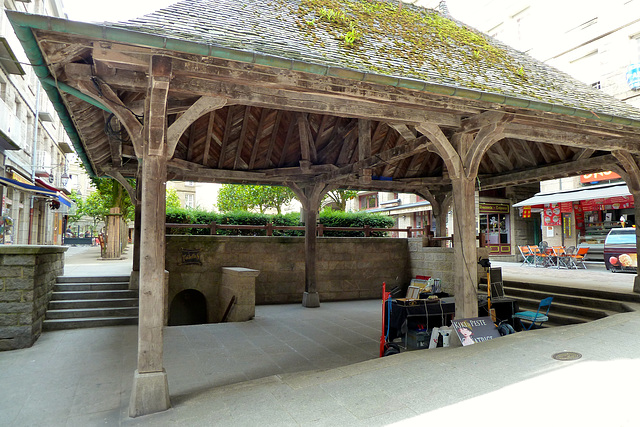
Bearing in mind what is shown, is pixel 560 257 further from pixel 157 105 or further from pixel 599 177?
pixel 157 105

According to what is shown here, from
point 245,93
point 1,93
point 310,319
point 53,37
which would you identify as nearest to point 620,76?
point 310,319

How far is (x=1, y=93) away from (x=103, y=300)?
1053cm

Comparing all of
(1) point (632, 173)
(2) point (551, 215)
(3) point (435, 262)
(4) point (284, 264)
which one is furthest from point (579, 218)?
(4) point (284, 264)

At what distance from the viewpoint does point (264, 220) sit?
12.1 metres

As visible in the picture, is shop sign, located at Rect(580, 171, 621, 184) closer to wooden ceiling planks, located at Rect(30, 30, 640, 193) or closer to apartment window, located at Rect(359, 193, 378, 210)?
wooden ceiling planks, located at Rect(30, 30, 640, 193)

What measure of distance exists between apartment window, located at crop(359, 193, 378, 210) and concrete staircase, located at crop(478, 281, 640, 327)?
79.5ft

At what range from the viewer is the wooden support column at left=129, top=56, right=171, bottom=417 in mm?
3742

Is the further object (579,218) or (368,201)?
(368,201)

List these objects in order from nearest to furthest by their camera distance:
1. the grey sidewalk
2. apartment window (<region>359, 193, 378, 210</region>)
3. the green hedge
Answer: the grey sidewalk → the green hedge → apartment window (<region>359, 193, 378, 210</region>)

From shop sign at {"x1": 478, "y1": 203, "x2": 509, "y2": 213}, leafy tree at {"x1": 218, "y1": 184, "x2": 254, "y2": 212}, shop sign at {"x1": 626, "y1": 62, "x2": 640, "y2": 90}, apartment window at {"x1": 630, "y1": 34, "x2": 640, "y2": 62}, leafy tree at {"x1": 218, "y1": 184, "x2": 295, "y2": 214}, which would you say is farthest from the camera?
leafy tree at {"x1": 218, "y1": 184, "x2": 254, "y2": 212}

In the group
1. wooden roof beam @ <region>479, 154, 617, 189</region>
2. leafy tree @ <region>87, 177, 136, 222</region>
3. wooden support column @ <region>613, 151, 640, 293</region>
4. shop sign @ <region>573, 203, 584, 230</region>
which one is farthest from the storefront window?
leafy tree @ <region>87, 177, 136, 222</region>

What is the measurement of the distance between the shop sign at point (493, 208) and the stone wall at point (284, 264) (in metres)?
9.65

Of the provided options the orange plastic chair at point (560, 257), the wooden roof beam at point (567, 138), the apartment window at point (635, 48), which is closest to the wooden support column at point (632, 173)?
the wooden roof beam at point (567, 138)

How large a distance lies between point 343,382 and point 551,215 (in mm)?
16967
